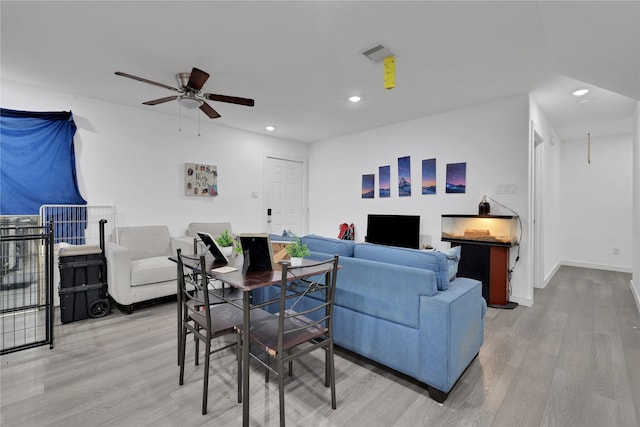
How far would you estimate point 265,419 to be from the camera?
1.66 metres

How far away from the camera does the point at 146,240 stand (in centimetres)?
390

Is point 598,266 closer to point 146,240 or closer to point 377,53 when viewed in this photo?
point 377,53

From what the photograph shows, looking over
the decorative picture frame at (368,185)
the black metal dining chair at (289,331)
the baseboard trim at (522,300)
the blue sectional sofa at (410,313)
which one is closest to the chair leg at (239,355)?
the black metal dining chair at (289,331)

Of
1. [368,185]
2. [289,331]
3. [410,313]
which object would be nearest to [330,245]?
[410,313]

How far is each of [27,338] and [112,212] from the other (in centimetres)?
170

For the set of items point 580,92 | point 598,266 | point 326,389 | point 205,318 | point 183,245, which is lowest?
point 326,389

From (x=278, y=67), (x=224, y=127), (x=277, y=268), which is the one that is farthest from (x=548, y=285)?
(x=224, y=127)

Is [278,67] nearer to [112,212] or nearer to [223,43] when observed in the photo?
[223,43]

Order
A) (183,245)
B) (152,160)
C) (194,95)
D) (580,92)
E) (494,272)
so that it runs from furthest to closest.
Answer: (152,160)
(183,245)
(494,272)
(580,92)
(194,95)

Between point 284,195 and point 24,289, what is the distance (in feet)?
13.0

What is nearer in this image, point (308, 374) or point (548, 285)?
point (308, 374)

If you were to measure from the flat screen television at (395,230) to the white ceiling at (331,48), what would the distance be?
69.0 inches

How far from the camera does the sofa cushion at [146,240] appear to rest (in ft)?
12.3

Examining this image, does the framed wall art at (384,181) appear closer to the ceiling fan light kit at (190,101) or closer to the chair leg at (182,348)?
the ceiling fan light kit at (190,101)
